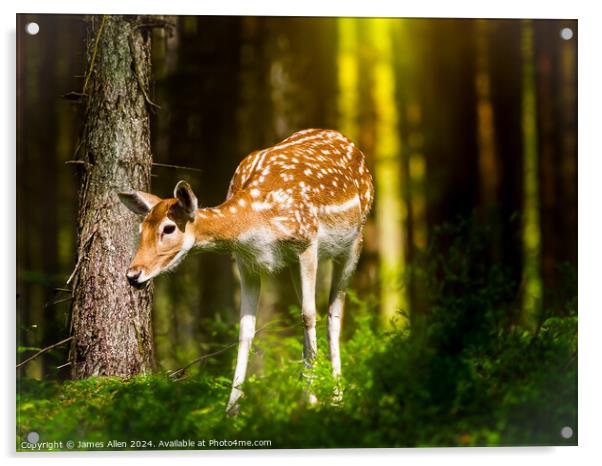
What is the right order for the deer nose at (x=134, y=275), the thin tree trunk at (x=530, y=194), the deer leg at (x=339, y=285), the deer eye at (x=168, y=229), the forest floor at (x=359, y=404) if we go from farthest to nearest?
the thin tree trunk at (x=530, y=194)
the deer leg at (x=339, y=285)
the forest floor at (x=359, y=404)
the deer eye at (x=168, y=229)
the deer nose at (x=134, y=275)

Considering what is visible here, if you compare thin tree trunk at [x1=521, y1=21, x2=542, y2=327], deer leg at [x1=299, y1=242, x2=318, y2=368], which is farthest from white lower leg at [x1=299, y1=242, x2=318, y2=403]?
thin tree trunk at [x1=521, y1=21, x2=542, y2=327]

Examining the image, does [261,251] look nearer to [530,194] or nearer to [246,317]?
[246,317]

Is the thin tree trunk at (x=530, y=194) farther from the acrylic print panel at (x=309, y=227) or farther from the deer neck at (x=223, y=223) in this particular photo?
the deer neck at (x=223, y=223)

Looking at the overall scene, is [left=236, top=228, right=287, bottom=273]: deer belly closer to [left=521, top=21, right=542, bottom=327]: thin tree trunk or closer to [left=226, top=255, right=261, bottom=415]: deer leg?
[left=226, top=255, right=261, bottom=415]: deer leg

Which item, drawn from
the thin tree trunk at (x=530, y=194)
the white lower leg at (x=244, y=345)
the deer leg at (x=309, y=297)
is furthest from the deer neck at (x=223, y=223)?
the thin tree trunk at (x=530, y=194)

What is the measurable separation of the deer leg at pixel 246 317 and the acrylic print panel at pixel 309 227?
0.01 meters

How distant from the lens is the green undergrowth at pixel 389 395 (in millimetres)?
6453

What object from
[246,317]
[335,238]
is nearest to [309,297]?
[246,317]

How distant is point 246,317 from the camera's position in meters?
6.70

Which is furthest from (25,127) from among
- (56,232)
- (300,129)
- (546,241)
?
(546,241)

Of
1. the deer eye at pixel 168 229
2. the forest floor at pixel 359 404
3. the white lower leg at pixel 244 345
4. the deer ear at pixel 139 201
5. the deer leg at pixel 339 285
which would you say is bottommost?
the forest floor at pixel 359 404

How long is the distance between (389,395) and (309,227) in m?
1.12

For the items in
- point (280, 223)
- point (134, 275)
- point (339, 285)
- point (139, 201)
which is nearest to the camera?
point (134, 275)

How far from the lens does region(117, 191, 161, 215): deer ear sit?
6.34m
